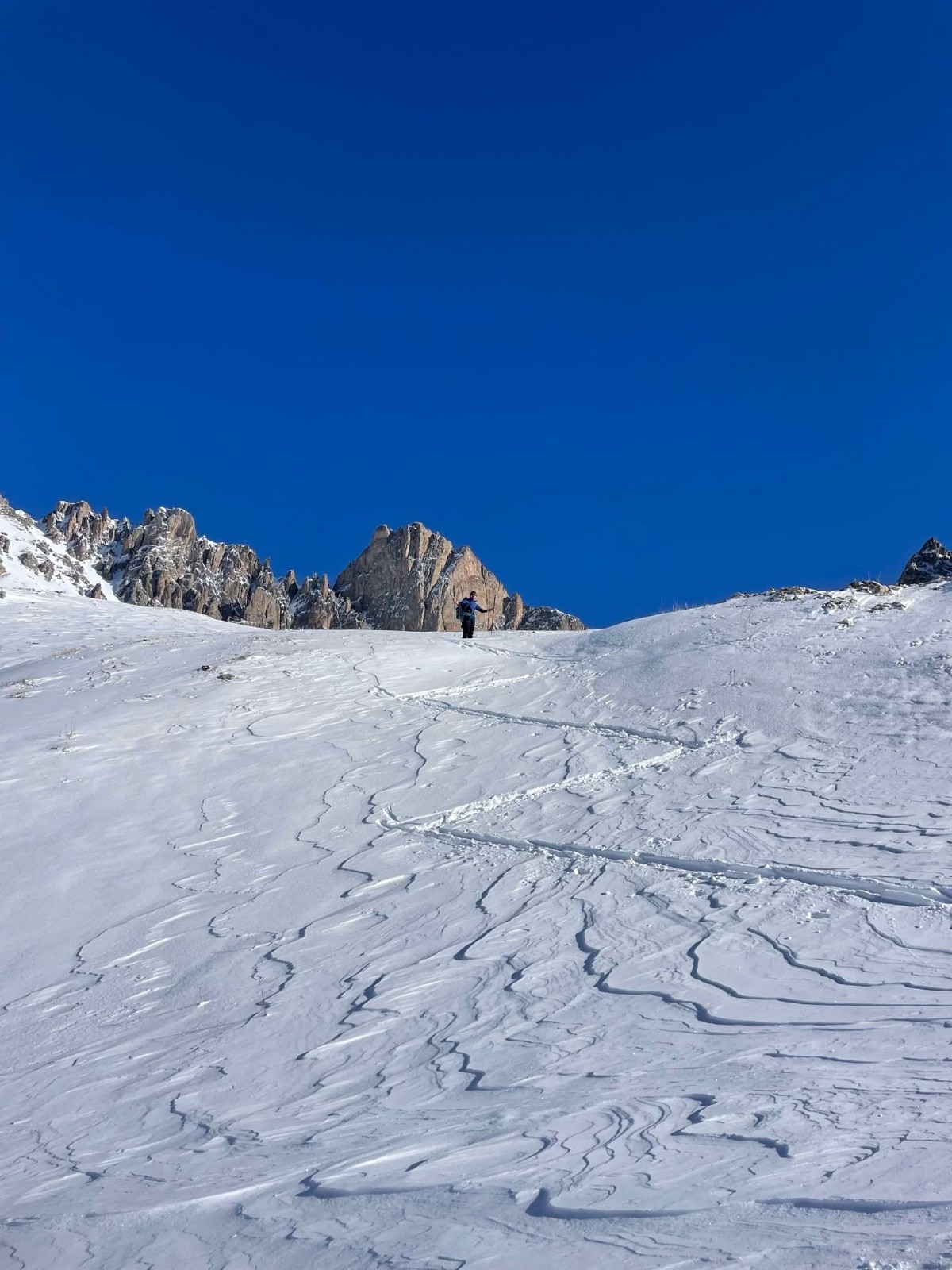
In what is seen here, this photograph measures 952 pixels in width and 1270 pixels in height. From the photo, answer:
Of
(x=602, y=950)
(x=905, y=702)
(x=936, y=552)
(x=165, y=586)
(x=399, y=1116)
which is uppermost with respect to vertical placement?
(x=165, y=586)

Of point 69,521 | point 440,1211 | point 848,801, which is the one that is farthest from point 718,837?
point 69,521

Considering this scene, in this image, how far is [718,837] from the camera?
8.26 metres

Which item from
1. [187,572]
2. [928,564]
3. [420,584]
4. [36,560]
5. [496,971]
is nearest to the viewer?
[496,971]

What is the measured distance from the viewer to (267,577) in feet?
290

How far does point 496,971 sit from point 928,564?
17.8 metres

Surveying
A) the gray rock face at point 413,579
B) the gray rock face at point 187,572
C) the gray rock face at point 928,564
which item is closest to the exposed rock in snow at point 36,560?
the gray rock face at point 187,572

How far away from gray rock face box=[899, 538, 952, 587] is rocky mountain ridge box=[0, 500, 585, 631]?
2531 inches

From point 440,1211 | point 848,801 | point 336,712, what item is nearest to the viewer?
point 440,1211

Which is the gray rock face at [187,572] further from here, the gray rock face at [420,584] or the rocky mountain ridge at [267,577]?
the gray rock face at [420,584]

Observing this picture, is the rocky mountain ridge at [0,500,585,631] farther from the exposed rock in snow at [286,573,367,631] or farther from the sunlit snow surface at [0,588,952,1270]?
the sunlit snow surface at [0,588,952,1270]

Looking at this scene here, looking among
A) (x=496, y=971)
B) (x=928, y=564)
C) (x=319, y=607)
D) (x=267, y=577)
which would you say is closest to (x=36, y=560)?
(x=267, y=577)

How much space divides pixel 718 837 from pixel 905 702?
483cm

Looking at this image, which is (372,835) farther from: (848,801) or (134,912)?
(848,801)

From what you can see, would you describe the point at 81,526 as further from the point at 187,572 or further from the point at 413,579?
the point at 413,579
